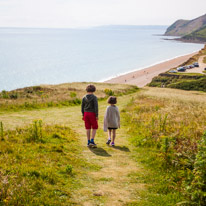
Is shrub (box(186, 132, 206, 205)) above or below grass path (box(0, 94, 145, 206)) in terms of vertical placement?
above

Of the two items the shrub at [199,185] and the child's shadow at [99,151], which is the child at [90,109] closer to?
the child's shadow at [99,151]

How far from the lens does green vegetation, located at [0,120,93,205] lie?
173 inches

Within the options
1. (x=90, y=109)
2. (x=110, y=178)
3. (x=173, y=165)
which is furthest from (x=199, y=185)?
(x=90, y=109)

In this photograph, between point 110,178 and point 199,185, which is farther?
point 110,178

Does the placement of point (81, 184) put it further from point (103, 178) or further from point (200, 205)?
point (200, 205)

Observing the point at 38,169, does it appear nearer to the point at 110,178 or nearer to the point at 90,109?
the point at 110,178

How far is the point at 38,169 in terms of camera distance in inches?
218

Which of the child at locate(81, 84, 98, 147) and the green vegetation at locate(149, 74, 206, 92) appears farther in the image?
the green vegetation at locate(149, 74, 206, 92)

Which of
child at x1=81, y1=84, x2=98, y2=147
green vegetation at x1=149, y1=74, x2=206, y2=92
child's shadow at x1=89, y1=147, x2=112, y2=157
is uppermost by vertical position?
child at x1=81, y1=84, x2=98, y2=147

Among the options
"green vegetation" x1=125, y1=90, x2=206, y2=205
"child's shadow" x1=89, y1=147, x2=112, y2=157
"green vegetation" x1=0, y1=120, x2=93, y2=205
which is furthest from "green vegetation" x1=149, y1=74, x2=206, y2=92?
"green vegetation" x1=0, y1=120, x2=93, y2=205

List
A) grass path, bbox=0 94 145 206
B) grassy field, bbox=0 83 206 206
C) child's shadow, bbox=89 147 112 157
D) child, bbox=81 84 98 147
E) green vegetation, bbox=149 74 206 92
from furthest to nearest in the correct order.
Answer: green vegetation, bbox=149 74 206 92
child, bbox=81 84 98 147
child's shadow, bbox=89 147 112 157
grass path, bbox=0 94 145 206
grassy field, bbox=0 83 206 206

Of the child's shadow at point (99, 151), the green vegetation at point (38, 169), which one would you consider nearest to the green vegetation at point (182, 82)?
the child's shadow at point (99, 151)

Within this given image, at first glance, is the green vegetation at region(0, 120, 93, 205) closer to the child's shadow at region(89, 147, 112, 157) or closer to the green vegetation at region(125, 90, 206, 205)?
the child's shadow at region(89, 147, 112, 157)

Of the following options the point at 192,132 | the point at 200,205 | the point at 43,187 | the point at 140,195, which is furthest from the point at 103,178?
the point at 192,132
